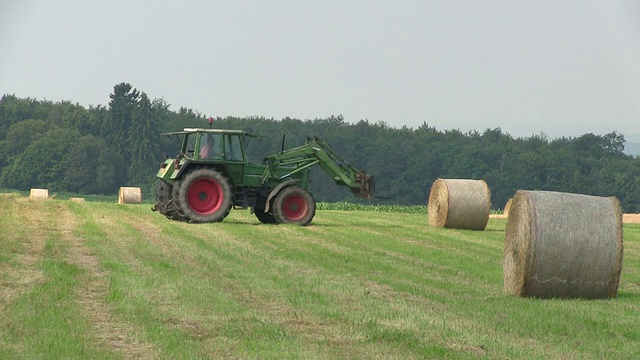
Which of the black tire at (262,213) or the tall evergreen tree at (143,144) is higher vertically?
the tall evergreen tree at (143,144)

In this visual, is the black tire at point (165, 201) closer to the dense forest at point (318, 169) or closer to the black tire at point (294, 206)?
the black tire at point (294, 206)

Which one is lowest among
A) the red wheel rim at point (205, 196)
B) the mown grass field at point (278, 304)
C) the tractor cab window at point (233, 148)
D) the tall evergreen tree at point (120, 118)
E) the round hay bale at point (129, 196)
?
the mown grass field at point (278, 304)

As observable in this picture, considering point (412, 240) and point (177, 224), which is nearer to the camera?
point (412, 240)

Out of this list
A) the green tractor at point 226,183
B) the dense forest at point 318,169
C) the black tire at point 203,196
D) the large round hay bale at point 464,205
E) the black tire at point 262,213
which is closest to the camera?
the black tire at point 203,196

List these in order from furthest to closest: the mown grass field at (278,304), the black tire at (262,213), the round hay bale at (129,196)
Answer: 1. the round hay bale at (129,196)
2. the black tire at (262,213)
3. the mown grass field at (278,304)

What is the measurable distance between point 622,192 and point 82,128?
48.4 meters

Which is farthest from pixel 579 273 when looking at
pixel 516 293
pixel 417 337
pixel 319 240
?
pixel 319 240

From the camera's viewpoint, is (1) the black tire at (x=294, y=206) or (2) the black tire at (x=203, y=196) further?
(1) the black tire at (x=294, y=206)

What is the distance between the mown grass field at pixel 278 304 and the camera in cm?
857

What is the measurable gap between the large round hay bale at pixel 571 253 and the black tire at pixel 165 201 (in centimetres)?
1368

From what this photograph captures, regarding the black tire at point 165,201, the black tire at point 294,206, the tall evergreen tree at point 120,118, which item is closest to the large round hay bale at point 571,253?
the black tire at point 294,206

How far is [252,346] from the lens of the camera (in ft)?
28.1

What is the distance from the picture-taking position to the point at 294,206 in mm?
24672

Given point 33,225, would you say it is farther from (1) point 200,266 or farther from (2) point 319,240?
(1) point 200,266
